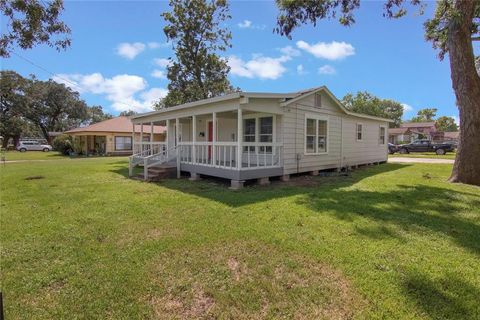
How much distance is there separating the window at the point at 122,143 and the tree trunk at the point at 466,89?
27.8m

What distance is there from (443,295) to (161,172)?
936cm

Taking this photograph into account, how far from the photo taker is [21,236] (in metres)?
4.49

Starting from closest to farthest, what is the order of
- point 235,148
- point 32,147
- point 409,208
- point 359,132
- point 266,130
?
point 409,208
point 235,148
point 266,130
point 359,132
point 32,147

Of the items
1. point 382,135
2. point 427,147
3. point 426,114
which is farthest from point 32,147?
point 426,114

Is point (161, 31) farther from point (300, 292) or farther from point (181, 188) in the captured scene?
point (300, 292)

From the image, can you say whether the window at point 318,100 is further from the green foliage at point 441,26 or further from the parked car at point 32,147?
the parked car at point 32,147

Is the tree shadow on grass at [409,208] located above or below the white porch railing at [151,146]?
below

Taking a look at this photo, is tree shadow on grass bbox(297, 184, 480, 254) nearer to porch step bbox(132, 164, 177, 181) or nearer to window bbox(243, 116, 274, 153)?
window bbox(243, 116, 274, 153)

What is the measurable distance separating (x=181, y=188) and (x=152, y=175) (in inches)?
93.6

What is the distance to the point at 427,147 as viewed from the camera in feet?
99.7

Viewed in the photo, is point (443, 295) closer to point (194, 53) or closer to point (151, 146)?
point (151, 146)

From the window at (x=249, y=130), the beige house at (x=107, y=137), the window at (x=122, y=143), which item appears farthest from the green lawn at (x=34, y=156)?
the window at (x=249, y=130)

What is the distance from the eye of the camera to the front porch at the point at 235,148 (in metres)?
8.83

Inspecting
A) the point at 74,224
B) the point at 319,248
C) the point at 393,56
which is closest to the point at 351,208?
the point at 319,248
